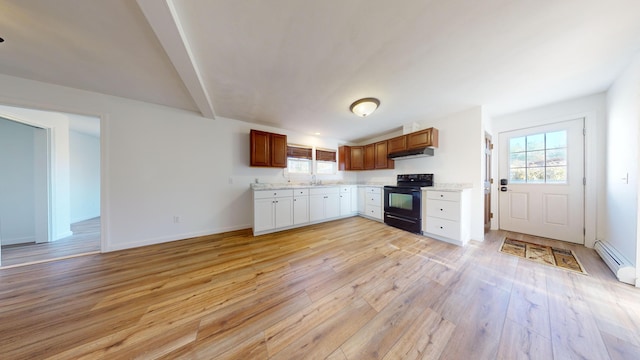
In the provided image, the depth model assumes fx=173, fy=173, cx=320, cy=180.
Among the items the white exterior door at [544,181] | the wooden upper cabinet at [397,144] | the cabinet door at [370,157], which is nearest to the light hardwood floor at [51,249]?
the cabinet door at [370,157]

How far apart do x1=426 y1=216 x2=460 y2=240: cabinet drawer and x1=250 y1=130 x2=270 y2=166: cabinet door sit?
3.38m

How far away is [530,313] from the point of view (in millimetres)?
1407

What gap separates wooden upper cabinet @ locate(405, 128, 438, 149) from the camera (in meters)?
3.30

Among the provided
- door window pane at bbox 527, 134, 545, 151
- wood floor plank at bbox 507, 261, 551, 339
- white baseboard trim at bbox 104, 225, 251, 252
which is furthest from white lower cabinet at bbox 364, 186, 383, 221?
white baseboard trim at bbox 104, 225, 251, 252

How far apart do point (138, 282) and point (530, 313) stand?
366 cm

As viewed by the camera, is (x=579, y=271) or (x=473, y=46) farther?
(x=579, y=271)

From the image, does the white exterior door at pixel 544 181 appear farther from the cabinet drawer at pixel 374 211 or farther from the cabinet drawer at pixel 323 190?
the cabinet drawer at pixel 323 190

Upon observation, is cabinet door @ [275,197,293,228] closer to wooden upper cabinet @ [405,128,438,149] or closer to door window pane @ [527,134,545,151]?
wooden upper cabinet @ [405,128,438,149]

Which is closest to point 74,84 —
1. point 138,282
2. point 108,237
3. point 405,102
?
point 108,237

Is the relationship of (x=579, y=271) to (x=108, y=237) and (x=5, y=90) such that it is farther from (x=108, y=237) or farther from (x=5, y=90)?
(x=5, y=90)

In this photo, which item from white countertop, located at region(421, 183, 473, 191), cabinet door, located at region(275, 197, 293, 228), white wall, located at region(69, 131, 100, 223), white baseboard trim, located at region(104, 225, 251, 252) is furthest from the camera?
white wall, located at region(69, 131, 100, 223)

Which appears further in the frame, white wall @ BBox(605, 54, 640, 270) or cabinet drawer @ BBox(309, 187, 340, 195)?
cabinet drawer @ BBox(309, 187, 340, 195)

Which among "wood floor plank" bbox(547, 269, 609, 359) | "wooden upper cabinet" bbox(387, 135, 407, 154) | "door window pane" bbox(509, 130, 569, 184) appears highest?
"wooden upper cabinet" bbox(387, 135, 407, 154)

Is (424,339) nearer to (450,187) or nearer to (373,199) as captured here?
(450,187)
